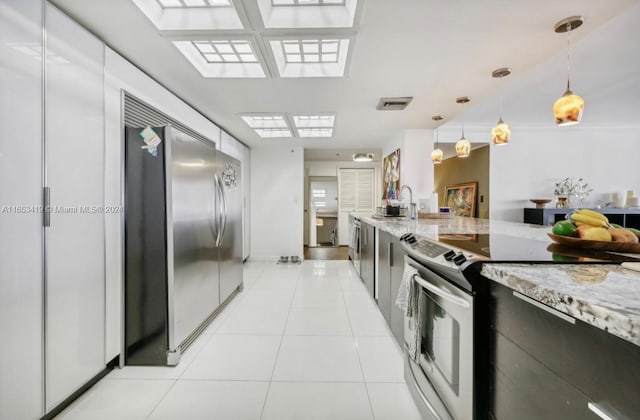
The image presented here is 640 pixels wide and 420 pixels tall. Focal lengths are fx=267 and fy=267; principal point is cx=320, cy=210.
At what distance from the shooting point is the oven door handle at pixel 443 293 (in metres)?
1.05

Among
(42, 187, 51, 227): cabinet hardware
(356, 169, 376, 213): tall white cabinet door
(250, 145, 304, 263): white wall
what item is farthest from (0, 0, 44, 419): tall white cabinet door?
(356, 169, 376, 213): tall white cabinet door

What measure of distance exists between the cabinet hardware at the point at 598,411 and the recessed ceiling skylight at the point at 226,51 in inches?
98.3

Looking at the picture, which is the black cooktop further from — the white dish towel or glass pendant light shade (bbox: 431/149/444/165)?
glass pendant light shade (bbox: 431/149/444/165)

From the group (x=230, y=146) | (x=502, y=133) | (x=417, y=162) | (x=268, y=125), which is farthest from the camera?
(x=230, y=146)

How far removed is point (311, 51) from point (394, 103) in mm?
1271

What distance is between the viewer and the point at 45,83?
56.9 inches

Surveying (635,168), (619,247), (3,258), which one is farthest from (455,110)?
(635,168)

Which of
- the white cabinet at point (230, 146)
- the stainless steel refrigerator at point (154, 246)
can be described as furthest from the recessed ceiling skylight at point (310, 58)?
the white cabinet at point (230, 146)

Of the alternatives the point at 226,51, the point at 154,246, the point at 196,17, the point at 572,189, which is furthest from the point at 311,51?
the point at 572,189

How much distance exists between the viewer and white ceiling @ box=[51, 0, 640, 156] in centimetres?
165

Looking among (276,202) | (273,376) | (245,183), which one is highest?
(245,183)

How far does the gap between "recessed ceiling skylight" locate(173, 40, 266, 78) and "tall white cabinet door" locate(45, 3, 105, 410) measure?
2.06ft

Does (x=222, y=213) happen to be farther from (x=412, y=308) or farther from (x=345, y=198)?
(x=345, y=198)

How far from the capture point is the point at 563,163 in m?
5.33
